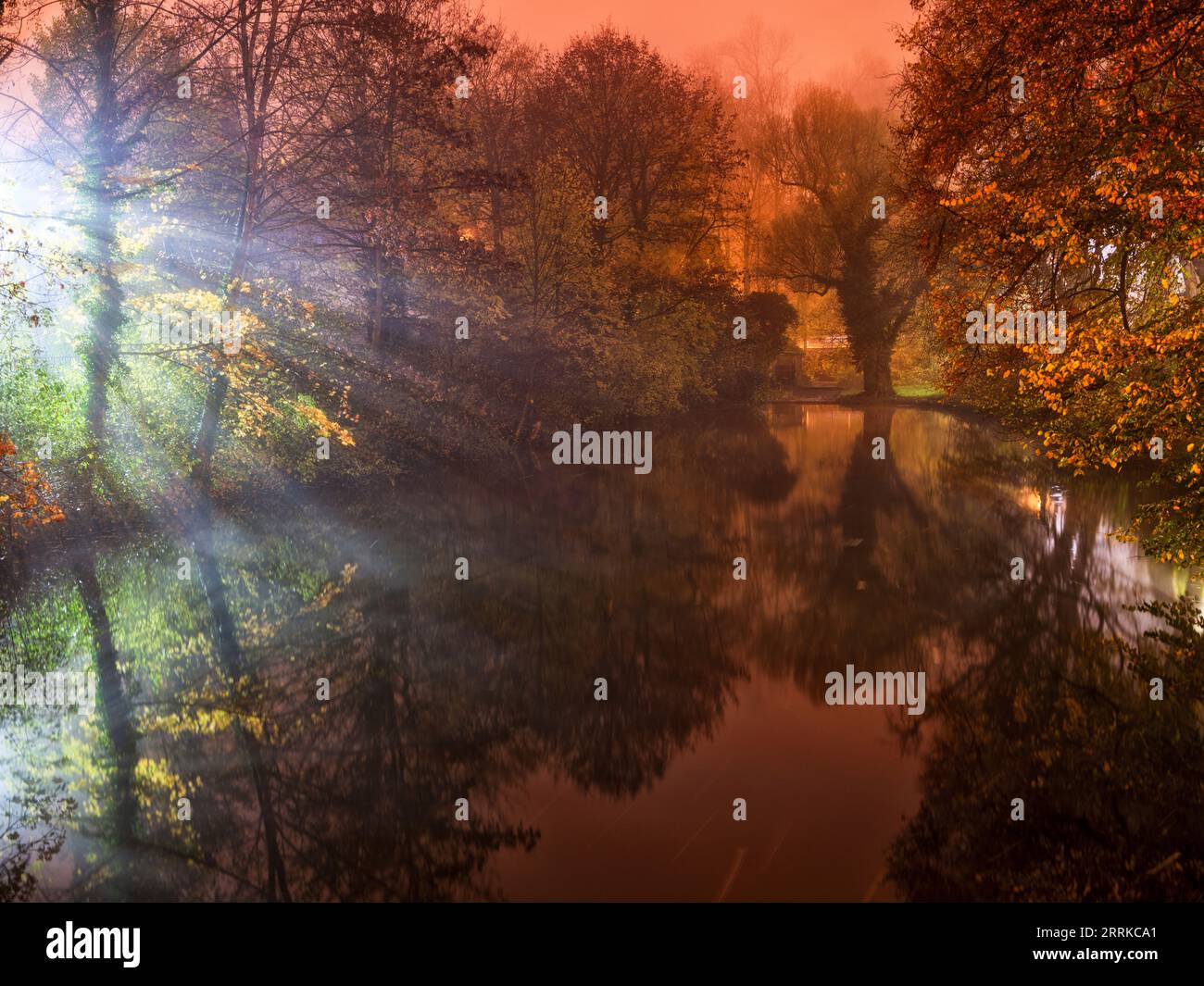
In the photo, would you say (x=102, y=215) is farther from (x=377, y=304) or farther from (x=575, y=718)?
(x=575, y=718)

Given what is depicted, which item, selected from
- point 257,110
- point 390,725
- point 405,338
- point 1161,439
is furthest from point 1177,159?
point 405,338

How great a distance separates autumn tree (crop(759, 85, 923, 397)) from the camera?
54344mm

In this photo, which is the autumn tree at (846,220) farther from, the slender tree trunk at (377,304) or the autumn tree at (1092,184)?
the autumn tree at (1092,184)

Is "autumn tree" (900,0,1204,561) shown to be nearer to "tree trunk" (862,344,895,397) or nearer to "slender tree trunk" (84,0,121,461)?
"slender tree trunk" (84,0,121,461)

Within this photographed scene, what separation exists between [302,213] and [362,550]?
8.88 m

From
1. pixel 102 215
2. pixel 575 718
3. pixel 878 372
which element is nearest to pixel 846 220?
pixel 878 372

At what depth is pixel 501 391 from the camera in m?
32.3

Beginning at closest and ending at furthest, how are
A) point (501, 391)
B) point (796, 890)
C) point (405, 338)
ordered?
point (796, 890)
point (405, 338)
point (501, 391)

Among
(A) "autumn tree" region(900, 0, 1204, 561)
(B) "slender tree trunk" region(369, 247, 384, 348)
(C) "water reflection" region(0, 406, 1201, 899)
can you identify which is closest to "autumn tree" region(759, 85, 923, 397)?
(B) "slender tree trunk" region(369, 247, 384, 348)

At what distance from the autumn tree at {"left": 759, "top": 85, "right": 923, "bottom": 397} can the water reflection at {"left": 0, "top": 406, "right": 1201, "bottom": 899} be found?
128ft

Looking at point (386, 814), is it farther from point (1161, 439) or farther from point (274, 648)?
point (1161, 439)

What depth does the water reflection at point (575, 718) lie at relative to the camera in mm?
6176

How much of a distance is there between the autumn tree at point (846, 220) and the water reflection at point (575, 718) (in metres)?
39.1
